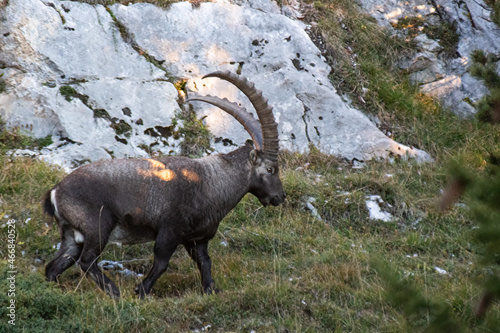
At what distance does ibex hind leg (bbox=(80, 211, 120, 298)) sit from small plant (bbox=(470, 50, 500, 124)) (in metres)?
3.97

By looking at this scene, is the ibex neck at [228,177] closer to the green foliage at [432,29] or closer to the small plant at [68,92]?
the small plant at [68,92]

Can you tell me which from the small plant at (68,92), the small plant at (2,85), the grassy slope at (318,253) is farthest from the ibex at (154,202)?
the small plant at (2,85)

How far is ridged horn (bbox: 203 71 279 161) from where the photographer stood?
680cm

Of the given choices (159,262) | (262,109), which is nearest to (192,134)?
(262,109)

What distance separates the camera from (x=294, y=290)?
5.90 meters

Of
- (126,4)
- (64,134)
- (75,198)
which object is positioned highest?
(126,4)

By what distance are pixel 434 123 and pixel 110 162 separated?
7.91 metres

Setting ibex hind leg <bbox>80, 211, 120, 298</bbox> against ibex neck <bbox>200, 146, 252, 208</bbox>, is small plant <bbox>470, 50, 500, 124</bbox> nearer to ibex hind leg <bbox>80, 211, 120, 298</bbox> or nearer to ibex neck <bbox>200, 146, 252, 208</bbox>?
ibex neck <bbox>200, 146, 252, 208</bbox>

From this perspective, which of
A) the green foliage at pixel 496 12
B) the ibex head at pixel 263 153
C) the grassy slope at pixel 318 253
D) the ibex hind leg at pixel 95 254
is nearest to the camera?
the green foliage at pixel 496 12

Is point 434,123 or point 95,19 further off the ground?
point 95,19

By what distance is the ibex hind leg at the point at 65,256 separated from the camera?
6051 millimetres

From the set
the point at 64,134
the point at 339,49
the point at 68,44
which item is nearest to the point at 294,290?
the point at 64,134

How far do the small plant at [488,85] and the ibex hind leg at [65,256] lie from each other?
4.36 metres

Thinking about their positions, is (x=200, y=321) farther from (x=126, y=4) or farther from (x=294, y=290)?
(x=126, y=4)
